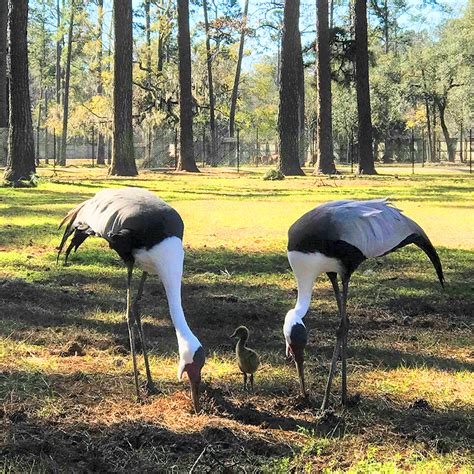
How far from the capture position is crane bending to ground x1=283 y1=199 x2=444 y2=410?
3.73m

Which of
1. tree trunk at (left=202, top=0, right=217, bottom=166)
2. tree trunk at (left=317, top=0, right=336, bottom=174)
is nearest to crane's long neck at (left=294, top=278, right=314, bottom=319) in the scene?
tree trunk at (left=317, top=0, right=336, bottom=174)

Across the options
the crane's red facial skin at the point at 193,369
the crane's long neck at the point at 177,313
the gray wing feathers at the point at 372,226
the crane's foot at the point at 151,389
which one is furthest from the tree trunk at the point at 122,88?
the crane's red facial skin at the point at 193,369

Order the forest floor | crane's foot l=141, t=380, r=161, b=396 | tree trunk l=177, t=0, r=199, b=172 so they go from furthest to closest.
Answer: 1. tree trunk l=177, t=0, r=199, b=172
2. crane's foot l=141, t=380, r=161, b=396
3. the forest floor

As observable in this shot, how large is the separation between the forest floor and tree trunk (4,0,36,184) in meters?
8.63

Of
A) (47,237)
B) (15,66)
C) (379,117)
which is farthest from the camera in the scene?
(379,117)

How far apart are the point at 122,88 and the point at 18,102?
535 cm

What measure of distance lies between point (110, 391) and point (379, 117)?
49.9 metres

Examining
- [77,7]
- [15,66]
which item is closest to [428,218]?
[15,66]

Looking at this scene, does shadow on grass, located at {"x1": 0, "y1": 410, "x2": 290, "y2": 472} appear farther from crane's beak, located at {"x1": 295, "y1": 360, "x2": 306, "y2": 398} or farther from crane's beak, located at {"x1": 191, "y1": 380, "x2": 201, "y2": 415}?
crane's beak, located at {"x1": 295, "y1": 360, "x2": 306, "y2": 398}

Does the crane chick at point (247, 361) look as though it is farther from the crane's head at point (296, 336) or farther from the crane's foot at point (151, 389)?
the crane's foot at point (151, 389)

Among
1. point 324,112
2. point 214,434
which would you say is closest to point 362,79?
point 324,112

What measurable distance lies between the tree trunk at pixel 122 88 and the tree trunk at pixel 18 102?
467cm

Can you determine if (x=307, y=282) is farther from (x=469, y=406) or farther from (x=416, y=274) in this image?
(x=416, y=274)

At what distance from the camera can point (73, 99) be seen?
58625mm
